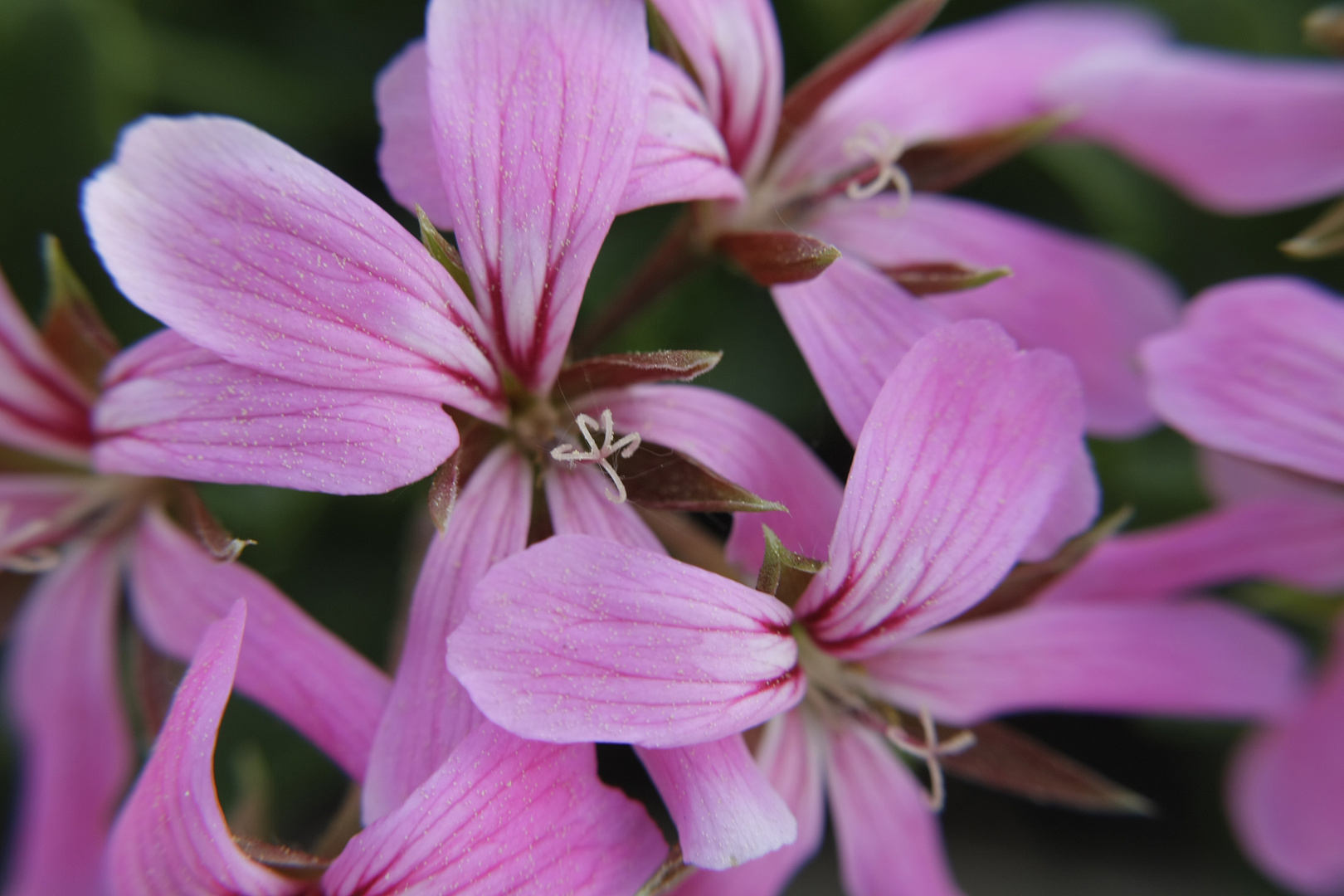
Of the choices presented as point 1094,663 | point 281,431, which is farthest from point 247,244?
point 1094,663

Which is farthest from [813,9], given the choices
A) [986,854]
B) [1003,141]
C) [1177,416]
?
[986,854]

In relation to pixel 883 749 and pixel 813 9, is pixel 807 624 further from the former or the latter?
pixel 813 9

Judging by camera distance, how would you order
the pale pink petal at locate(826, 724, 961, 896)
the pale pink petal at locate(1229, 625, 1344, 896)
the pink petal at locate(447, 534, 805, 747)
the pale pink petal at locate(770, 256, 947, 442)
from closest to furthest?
the pink petal at locate(447, 534, 805, 747) → the pale pink petal at locate(770, 256, 947, 442) → the pale pink petal at locate(826, 724, 961, 896) → the pale pink petal at locate(1229, 625, 1344, 896)

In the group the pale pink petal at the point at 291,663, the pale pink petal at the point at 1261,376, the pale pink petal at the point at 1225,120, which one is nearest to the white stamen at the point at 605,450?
the pale pink petal at the point at 291,663

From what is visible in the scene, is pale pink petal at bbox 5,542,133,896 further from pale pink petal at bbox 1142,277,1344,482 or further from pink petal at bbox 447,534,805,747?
pale pink petal at bbox 1142,277,1344,482

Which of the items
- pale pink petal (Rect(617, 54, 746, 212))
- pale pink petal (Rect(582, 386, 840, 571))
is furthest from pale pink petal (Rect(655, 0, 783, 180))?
pale pink petal (Rect(582, 386, 840, 571))

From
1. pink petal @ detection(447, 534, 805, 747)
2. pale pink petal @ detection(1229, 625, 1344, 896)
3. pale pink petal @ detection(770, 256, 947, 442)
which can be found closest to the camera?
pink petal @ detection(447, 534, 805, 747)
